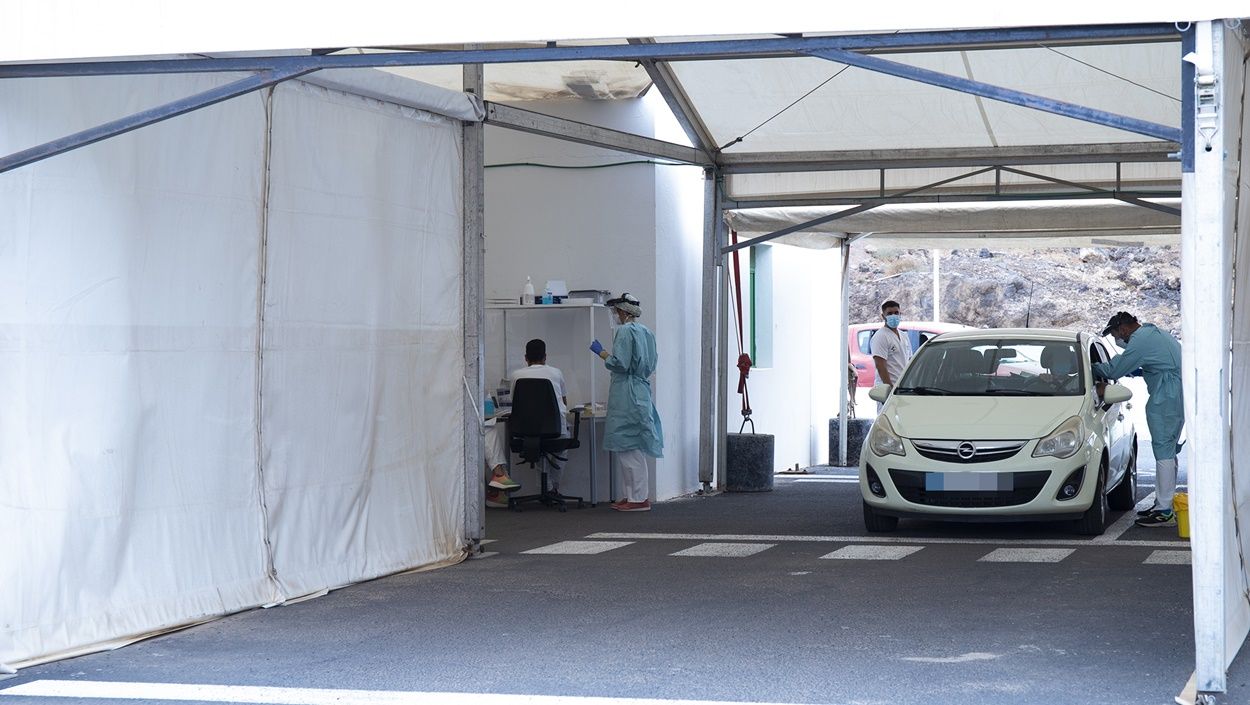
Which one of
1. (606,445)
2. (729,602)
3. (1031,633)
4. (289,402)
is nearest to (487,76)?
(606,445)

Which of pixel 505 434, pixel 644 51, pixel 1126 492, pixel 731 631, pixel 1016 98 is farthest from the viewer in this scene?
pixel 505 434

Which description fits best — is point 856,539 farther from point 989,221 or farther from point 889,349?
point 989,221

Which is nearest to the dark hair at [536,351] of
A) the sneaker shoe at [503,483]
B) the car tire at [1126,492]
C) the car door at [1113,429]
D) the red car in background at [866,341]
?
the sneaker shoe at [503,483]

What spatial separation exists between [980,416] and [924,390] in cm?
73

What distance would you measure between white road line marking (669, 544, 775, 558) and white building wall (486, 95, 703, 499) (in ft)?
11.6

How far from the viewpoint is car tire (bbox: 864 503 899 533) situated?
10.6 m

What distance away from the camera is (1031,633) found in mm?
6754

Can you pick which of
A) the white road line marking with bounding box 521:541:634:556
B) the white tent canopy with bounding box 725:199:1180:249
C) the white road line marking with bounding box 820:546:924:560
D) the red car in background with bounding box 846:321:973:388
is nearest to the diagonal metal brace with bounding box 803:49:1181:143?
the white road line marking with bounding box 820:546:924:560

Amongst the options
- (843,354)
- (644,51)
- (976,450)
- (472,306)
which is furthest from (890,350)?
(644,51)

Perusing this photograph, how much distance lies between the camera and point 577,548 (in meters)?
10.2

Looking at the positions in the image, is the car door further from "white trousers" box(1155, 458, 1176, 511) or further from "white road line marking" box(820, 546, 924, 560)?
"white road line marking" box(820, 546, 924, 560)

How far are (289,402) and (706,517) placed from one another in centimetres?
504

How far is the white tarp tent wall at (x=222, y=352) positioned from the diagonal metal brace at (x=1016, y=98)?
340 cm

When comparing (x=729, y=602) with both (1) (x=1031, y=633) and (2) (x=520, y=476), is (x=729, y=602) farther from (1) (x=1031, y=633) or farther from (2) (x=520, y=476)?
(2) (x=520, y=476)
